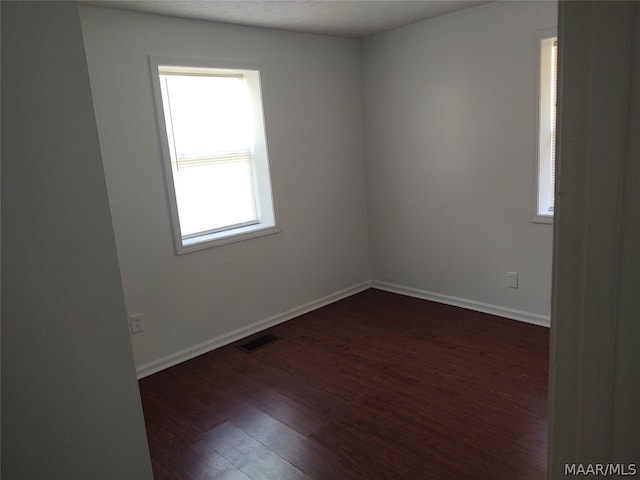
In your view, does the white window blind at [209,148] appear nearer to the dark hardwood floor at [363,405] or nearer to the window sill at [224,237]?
the window sill at [224,237]

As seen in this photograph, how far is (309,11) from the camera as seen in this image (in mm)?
3217

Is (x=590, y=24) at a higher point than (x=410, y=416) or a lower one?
higher

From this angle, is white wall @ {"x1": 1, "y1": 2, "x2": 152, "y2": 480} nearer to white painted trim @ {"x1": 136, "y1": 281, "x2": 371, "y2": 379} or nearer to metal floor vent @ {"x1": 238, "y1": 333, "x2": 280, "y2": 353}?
white painted trim @ {"x1": 136, "y1": 281, "x2": 371, "y2": 379}

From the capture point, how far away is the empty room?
1.66 feet

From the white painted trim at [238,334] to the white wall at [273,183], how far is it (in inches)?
0.4

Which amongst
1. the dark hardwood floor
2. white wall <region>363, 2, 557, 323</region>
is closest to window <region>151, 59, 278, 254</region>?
the dark hardwood floor

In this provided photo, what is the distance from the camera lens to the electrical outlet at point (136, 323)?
319 cm

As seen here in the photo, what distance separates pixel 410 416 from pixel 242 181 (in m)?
2.23

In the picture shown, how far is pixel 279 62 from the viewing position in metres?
3.77

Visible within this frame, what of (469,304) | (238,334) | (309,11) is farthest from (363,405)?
(309,11)

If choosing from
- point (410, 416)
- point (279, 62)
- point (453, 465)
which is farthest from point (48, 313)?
point (279, 62)

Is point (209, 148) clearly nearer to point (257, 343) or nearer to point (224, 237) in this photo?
point (224, 237)

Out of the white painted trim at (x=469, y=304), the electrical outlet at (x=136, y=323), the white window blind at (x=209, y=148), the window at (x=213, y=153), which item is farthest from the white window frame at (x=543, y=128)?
the electrical outlet at (x=136, y=323)

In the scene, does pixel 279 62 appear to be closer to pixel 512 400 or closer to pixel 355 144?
pixel 355 144
